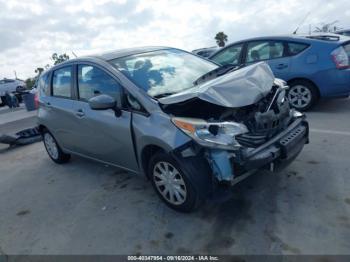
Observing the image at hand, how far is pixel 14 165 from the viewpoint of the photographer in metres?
5.77

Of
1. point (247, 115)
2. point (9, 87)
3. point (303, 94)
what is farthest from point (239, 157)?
point (9, 87)

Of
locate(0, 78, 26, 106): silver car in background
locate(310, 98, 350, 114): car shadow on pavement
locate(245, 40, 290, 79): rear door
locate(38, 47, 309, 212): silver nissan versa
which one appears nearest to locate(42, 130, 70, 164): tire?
locate(38, 47, 309, 212): silver nissan versa

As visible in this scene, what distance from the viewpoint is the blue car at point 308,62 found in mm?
5730

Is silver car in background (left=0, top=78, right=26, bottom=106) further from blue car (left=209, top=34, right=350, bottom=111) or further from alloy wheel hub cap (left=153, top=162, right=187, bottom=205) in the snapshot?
alloy wheel hub cap (left=153, top=162, right=187, bottom=205)

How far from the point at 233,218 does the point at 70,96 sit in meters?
2.75

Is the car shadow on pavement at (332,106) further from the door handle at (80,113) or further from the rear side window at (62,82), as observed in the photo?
the rear side window at (62,82)

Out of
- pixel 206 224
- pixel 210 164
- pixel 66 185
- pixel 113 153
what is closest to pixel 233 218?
pixel 206 224

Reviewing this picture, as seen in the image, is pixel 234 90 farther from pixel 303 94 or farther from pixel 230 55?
pixel 230 55

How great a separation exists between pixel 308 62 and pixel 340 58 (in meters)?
0.53

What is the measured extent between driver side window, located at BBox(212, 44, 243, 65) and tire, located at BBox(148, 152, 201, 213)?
4209 millimetres

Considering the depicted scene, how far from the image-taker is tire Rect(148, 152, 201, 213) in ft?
9.90

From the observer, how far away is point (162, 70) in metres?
3.85

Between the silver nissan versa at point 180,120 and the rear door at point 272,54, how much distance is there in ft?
7.96

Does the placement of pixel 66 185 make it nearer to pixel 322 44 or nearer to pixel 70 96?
pixel 70 96
